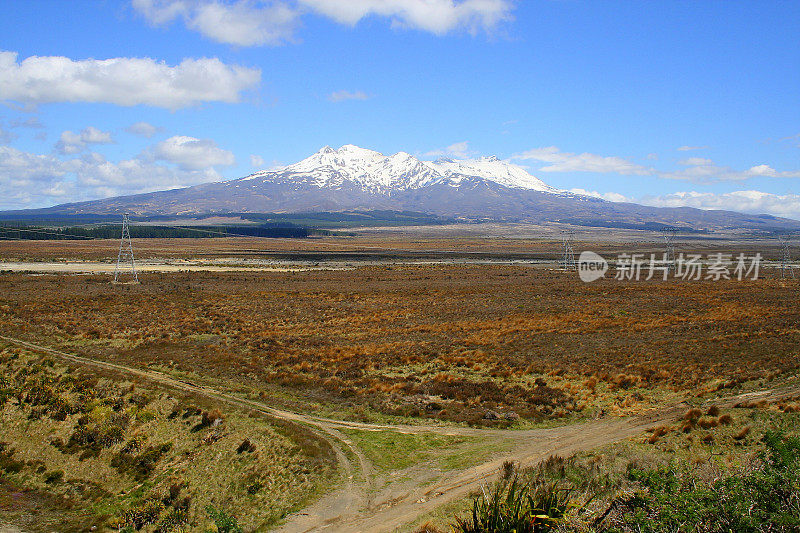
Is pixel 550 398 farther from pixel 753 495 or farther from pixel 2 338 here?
pixel 2 338

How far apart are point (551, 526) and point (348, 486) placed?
5.87 m

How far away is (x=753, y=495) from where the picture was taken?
308 inches

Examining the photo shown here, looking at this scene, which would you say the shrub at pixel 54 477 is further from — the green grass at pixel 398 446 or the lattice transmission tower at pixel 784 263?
the lattice transmission tower at pixel 784 263

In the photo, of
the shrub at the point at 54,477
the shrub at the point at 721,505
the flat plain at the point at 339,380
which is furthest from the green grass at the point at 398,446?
the shrub at the point at 54,477

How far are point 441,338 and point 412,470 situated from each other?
17.8m

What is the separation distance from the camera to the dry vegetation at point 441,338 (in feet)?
65.7

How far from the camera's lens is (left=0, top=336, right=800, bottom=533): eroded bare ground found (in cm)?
1107

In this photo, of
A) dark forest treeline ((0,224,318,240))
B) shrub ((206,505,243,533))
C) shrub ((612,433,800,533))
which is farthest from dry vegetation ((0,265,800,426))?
dark forest treeline ((0,224,318,240))

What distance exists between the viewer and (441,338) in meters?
30.8

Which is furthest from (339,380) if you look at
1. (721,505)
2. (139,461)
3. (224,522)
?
(721,505)

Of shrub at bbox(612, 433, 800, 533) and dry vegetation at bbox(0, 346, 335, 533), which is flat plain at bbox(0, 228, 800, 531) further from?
shrub at bbox(612, 433, 800, 533)

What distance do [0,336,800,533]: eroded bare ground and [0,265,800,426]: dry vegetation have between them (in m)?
1.41

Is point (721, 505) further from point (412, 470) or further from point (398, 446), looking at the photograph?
point (398, 446)

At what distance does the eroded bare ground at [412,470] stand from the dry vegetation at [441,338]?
4.62ft
